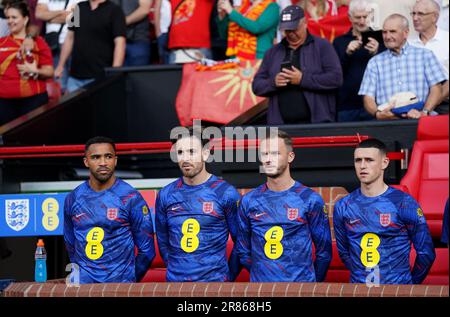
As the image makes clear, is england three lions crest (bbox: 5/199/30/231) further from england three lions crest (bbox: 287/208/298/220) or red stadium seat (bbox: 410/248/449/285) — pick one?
red stadium seat (bbox: 410/248/449/285)

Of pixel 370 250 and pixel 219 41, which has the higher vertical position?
pixel 219 41

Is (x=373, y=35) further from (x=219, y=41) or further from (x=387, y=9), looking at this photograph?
(x=219, y=41)

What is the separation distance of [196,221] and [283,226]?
0.62 m

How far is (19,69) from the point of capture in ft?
39.1

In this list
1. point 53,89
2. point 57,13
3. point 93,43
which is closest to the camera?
point 93,43

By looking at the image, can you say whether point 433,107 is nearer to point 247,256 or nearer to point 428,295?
point 247,256

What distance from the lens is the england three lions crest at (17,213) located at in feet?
32.7

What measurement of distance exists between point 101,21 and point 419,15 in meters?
3.69

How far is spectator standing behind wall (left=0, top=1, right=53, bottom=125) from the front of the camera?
38.7 ft

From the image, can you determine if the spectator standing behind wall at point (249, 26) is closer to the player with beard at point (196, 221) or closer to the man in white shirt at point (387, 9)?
the man in white shirt at point (387, 9)

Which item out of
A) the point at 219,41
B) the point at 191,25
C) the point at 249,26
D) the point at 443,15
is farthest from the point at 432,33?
the point at 219,41

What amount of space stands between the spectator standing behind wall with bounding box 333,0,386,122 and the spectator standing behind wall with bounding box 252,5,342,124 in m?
0.40

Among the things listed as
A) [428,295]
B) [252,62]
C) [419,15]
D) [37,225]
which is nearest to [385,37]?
[419,15]

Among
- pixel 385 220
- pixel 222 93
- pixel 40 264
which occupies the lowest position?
pixel 40 264
